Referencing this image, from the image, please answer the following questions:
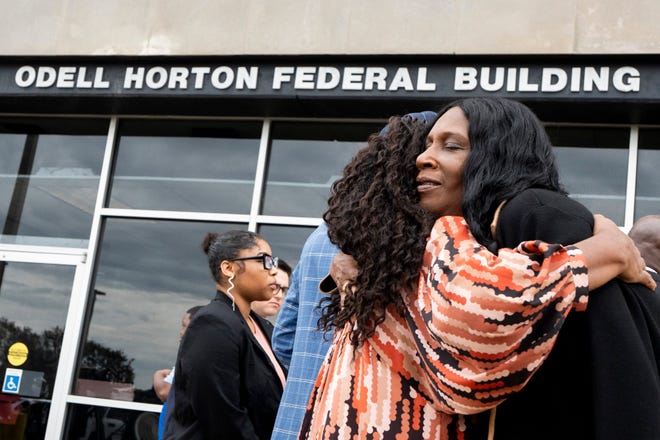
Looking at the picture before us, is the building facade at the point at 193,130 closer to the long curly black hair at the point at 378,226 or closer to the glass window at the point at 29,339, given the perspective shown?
the glass window at the point at 29,339

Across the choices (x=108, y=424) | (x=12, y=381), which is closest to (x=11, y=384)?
(x=12, y=381)

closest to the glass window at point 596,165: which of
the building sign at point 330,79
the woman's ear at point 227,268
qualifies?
the building sign at point 330,79

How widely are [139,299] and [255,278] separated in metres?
3.15

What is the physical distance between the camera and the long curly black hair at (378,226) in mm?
1718

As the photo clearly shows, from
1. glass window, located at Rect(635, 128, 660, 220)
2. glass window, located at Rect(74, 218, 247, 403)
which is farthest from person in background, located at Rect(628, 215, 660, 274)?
glass window, located at Rect(74, 218, 247, 403)

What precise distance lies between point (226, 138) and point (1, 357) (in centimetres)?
279

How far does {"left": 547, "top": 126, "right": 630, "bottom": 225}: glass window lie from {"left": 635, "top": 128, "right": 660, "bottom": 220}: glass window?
100mm

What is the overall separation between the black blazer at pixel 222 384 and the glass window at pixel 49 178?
405 cm

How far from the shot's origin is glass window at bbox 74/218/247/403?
275 inches

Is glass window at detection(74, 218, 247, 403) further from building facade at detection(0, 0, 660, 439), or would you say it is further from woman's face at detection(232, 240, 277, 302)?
woman's face at detection(232, 240, 277, 302)
